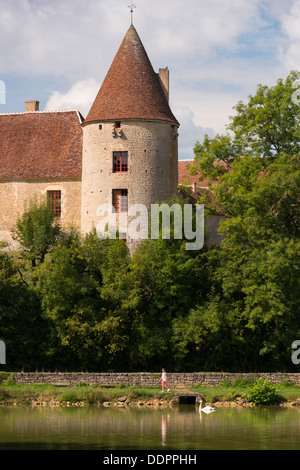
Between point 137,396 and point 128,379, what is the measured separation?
212cm

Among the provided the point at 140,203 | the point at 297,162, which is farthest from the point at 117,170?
the point at 297,162

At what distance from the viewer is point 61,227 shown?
143 feet

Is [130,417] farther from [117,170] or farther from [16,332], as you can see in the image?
[117,170]

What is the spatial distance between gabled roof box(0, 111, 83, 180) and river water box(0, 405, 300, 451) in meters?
20.2

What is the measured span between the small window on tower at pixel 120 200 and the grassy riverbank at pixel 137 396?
13565mm

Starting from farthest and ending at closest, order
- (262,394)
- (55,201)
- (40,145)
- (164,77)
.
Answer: (40,145) → (164,77) → (55,201) → (262,394)

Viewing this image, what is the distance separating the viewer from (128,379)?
32469 millimetres

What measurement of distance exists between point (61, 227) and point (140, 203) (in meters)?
4.56

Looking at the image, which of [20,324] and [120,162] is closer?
[20,324]

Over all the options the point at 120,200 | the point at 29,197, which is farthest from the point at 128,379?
the point at 29,197

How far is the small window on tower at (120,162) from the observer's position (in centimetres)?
4294

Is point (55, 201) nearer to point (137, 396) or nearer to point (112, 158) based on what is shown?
point (112, 158)

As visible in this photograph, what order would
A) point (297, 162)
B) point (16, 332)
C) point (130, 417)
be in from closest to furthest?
point (130, 417) → point (16, 332) → point (297, 162)

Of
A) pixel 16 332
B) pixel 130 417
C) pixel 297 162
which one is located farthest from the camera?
pixel 297 162
